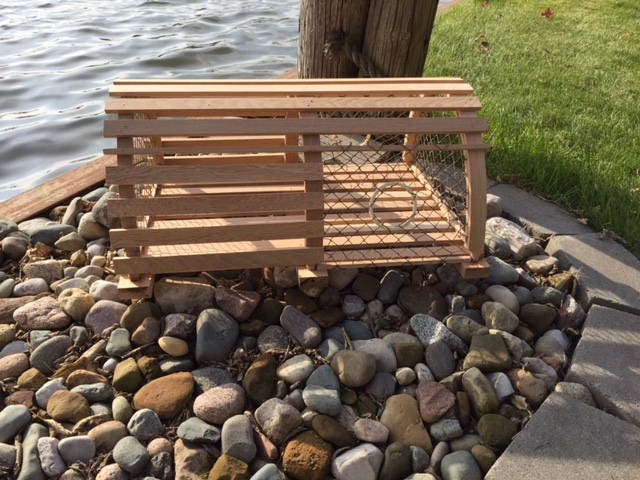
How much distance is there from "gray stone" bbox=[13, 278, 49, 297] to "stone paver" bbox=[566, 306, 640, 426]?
7.41ft

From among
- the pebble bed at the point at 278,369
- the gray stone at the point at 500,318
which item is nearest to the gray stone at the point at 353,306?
the pebble bed at the point at 278,369

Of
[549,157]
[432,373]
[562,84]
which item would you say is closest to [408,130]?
[432,373]

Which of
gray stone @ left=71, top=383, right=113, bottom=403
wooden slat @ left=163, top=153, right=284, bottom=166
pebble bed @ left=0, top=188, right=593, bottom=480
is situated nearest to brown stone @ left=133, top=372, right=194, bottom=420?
pebble bed @ left=0, top=188, right=593, bottom=480

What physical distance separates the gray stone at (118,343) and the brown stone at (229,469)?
0.66 m

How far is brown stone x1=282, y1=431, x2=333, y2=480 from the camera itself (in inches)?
74.1

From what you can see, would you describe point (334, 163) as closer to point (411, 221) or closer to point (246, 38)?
point (411, 221)

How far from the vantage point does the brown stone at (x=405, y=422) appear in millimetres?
2020

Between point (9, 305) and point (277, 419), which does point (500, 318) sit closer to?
point (277, 419)

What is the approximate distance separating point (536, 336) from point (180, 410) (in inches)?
58.0

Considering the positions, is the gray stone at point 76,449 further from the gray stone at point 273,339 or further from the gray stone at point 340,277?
the gray stone at point 340,277

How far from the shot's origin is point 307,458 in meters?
1.90

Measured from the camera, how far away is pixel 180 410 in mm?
2102

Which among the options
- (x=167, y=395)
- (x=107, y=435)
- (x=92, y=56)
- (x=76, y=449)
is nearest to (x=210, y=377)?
(x=167, y=395)

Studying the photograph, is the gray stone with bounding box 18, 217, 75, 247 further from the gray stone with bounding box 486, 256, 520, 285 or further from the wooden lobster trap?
the gray stone with bounding box 486, 256, 520, 285
